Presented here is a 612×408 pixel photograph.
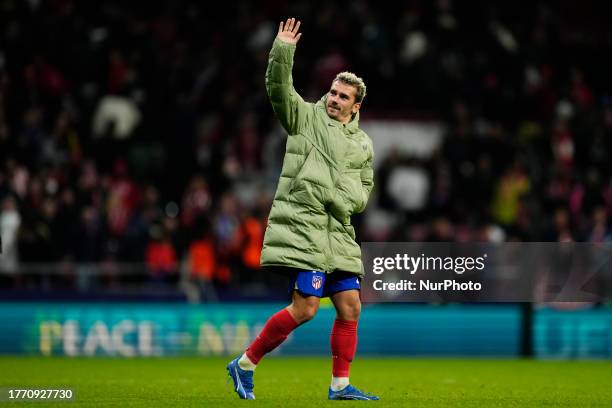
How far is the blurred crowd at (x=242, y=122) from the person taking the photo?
18.8m

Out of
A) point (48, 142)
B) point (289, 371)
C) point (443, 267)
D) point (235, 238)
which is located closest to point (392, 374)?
point (289, 371)

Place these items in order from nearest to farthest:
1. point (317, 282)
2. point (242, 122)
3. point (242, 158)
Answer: point (317, 282)
point (242, 158)
point (242, 122)

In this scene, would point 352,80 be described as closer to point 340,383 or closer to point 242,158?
point 340,383

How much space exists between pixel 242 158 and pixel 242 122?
61 cm

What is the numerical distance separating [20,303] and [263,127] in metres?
6.09

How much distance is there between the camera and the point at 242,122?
70.5 ft

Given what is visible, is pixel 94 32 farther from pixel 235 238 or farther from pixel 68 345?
pixel 68 345

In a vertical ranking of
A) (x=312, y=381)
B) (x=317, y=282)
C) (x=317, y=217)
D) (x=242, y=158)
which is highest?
(x=242, y=158)

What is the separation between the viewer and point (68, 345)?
681 inches

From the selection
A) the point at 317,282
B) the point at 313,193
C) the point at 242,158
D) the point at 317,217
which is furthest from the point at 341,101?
the point at 242,158

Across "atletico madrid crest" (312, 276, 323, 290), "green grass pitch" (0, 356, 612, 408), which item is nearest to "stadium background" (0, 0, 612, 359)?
"green grass pitch" (0, 356, 612, 408)

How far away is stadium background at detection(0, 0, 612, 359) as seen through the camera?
59.1ft

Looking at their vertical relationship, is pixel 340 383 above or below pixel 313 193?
Result: below

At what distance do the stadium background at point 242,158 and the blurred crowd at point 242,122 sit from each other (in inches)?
1.3
